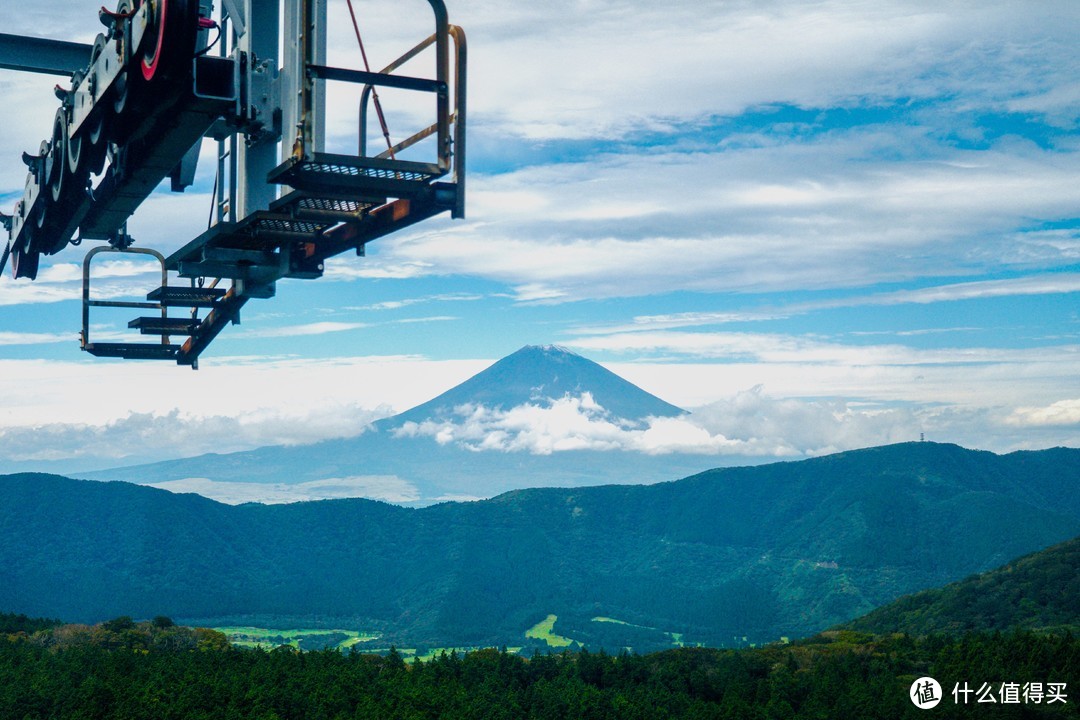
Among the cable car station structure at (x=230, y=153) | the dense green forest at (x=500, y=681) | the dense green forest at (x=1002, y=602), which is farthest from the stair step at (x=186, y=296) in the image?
the dense green forest at (x=1002, y=602)

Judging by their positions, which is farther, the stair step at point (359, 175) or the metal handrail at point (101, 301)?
the metal handrail at point (101, 301)

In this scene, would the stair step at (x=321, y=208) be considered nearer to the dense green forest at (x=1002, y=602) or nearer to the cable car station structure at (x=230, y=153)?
the cable car station structure at (x=230, y=153)

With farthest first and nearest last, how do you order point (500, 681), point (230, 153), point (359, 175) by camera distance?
point (500, 681), point (230, 153), point (359, 175)

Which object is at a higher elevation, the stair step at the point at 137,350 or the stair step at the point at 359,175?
the stair step at the point at 359,175

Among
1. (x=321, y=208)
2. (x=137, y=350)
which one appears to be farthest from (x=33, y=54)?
(x=321, y=208)

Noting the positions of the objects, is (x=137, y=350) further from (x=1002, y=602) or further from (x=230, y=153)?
(x=1002, y=602)

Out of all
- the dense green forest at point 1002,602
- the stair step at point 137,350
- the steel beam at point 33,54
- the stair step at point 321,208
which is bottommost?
the dense green forest at point 1002,602

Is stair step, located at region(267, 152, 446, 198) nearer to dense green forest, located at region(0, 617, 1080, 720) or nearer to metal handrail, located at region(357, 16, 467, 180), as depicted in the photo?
metal handrail, located at region(357, 16, 467, 180)

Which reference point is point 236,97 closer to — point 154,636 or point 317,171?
point 317,171
